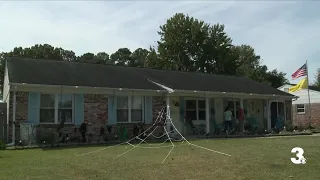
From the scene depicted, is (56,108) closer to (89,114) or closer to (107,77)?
(89,114)

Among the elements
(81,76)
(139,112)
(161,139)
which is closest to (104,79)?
(81,76)

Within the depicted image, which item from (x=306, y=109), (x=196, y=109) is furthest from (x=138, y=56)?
(x=196, y=109)

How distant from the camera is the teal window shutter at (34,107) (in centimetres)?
1802

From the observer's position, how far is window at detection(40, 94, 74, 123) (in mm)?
18530

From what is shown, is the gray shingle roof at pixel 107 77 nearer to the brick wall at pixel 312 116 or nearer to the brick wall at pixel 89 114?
the brick wall at pixel 89 114

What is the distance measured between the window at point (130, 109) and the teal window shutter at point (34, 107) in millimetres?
4173

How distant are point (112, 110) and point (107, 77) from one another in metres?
2.53

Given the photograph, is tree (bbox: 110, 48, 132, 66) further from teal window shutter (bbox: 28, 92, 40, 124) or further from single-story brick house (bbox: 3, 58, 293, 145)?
teal window shutter (bbox: 28, 92, 40, 124)

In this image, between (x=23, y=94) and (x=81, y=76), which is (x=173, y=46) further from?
(x=23, y=94)

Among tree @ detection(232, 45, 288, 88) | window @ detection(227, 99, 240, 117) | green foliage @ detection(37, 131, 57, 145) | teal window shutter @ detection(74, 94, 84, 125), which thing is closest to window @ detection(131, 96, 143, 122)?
teal window shutter @ detection(74, 94, 84, 125)

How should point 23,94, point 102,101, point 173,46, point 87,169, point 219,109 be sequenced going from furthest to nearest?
point 173,46, point 219,109, point 102,101, point 23,94, point 87,169

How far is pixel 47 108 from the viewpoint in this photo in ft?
61.1

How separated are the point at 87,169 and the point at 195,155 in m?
4.04

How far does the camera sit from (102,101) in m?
19.9
